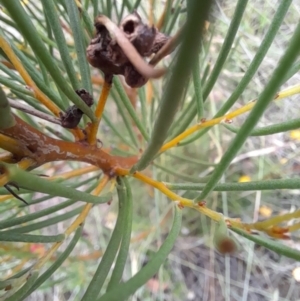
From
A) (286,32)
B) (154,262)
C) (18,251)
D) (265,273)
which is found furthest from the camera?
(286,32)

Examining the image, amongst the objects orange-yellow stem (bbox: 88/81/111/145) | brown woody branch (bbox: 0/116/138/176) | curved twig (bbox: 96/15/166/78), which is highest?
curved twig (bbox: 96/15/166/78)

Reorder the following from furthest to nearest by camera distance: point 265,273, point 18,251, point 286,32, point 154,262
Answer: point 286,32 → point 265,273 → point 18,251 → point 154,262

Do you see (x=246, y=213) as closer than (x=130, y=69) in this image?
No

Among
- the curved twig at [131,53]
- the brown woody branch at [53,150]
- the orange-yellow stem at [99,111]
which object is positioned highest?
the curved twig at [131,53]

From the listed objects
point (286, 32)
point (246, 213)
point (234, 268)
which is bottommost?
point (234, 268)

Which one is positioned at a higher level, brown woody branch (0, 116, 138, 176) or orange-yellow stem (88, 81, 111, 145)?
orange-yellow stem (88, 81, 111, 145)

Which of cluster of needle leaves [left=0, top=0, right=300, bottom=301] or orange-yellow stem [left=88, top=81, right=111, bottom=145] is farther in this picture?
orange-yellow stem [left=88, top=81, right=111, bottom=145]

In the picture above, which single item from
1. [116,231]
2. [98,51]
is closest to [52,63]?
[98,51]

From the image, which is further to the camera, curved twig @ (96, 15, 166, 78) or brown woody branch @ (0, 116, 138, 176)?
brown woody branch @ (0, 116, 138, 176)

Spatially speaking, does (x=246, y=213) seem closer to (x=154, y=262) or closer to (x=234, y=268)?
(x=234, y=268)

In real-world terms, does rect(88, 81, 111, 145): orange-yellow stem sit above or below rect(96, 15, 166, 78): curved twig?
below

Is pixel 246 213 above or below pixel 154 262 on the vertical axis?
below
